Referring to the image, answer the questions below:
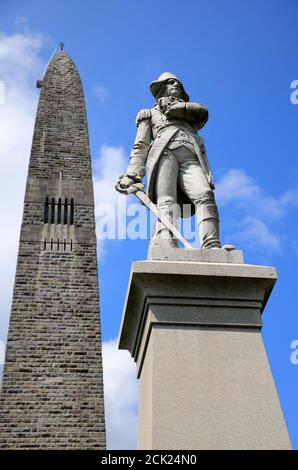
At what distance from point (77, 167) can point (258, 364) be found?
73.3 ft

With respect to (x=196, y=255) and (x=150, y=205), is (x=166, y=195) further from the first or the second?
(x=196, y=255)

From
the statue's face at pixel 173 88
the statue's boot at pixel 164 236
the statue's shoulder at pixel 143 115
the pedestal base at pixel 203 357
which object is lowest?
the pedestal base at pixel 203 357

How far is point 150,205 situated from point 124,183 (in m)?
0.32

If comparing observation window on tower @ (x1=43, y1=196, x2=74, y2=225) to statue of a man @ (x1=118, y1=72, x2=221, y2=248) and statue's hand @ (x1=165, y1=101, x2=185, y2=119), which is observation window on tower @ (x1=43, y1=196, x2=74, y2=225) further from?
statue's hand @ (x1=165, y1=101, x2=185, y2=119)

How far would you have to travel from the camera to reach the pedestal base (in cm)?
381

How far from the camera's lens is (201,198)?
4879 millimetres

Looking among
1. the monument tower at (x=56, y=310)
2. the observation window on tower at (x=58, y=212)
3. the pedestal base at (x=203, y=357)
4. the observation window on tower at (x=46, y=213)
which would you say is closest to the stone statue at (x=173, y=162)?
the pedestal base at (x=203, y=357)

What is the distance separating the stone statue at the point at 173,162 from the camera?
482 cm

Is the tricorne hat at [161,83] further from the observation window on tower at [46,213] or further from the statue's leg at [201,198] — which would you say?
the observation window on tower at [46,213]

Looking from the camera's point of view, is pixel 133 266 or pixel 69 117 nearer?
pixel 133 266

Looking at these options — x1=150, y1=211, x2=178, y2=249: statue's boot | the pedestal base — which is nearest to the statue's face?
x1=150, y1=211, x2=178, y2=249: statue's boot

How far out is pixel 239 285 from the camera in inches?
170
